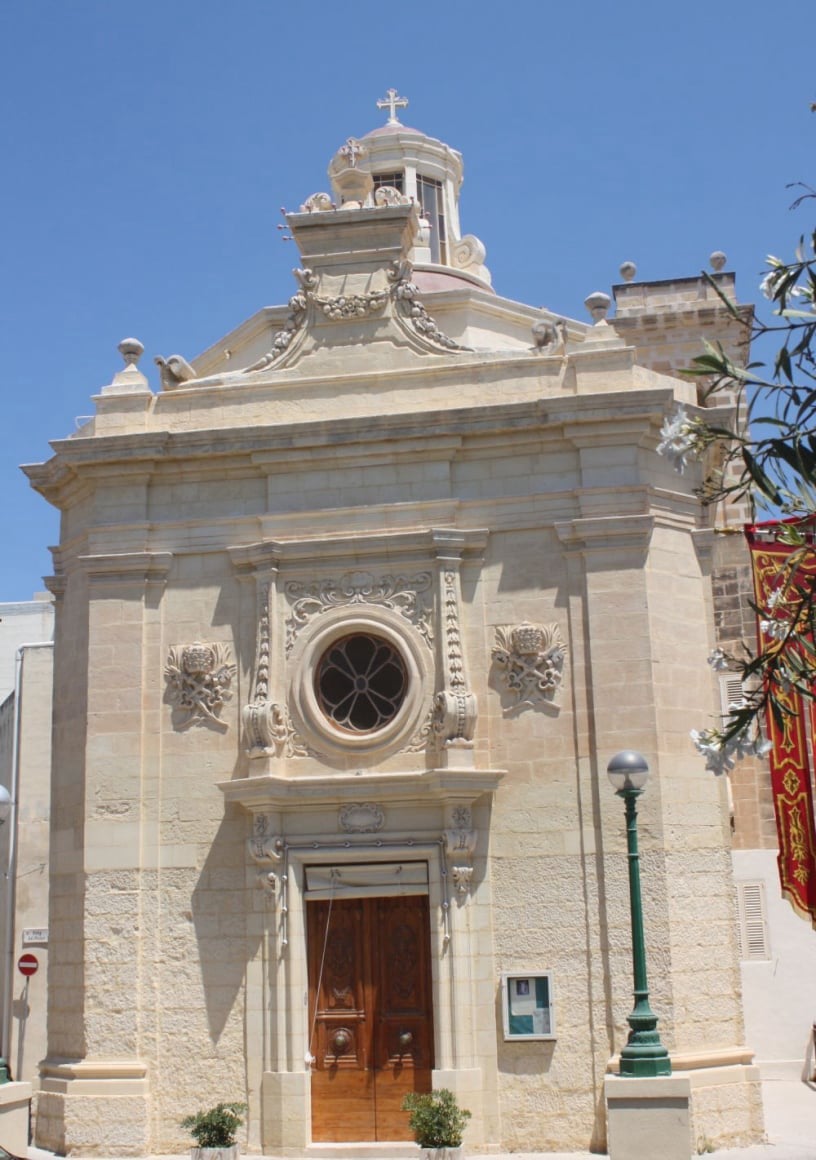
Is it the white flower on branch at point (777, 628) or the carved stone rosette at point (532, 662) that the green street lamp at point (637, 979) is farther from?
the white flower on branch at point (777, 628)

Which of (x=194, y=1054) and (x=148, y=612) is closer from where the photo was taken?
(x=194, y=1054)

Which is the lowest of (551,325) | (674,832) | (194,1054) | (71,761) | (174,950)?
(194,1054)

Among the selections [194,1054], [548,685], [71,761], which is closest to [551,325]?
[548,685]

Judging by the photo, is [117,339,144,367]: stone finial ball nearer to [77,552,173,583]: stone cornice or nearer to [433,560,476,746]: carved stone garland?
[77,552,173,583]: stone cornice

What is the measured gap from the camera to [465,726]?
1578cm

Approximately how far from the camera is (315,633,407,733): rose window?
16.4 meters

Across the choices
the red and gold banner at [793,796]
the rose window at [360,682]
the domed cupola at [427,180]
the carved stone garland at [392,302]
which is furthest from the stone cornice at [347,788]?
the domed cupola at [427,180]

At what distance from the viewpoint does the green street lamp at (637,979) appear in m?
12.6

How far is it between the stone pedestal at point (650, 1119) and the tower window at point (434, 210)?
18058 mm

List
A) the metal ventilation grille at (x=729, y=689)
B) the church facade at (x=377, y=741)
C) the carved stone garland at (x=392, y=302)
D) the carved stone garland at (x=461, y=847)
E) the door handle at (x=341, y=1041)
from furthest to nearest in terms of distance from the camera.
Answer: the metal ventilation grille at (x=729, y=689), the carved stone garland at (x=392, y=302), the door handle at (x=341, y=1041), the carved stone garland at (x=461, y=847), the church facade at (x=377, y=741)

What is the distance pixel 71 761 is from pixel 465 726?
4.59m

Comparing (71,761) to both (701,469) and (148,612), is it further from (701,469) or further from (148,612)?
(701,469)

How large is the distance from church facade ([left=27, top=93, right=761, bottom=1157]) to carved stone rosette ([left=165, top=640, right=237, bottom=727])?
1.5 inches

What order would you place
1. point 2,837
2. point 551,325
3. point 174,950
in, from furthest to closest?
1. point 2,837
2. point 551,325
3. point 174,950
